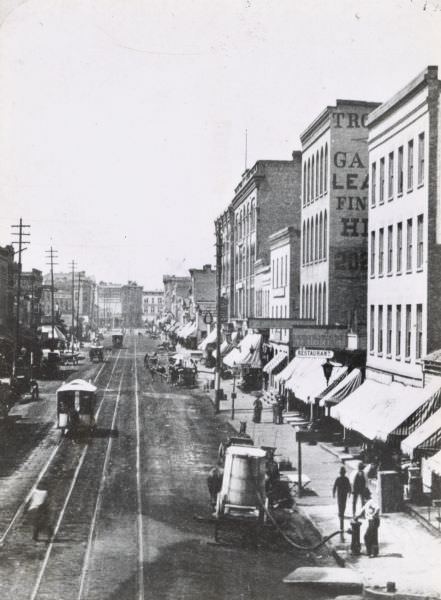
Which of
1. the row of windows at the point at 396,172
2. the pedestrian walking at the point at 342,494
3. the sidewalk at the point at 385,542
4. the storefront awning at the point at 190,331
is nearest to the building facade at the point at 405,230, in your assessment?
the row of windows at the point at 396,172

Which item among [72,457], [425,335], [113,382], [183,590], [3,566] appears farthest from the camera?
[113,382]

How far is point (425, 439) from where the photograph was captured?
2211cm

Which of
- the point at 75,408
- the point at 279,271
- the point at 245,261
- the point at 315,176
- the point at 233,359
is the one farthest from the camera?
the point at 245,261

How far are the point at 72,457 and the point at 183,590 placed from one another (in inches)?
654

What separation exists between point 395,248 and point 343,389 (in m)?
6.03

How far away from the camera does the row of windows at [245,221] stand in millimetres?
72875

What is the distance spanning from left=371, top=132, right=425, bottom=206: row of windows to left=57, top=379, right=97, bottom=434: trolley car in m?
15.0

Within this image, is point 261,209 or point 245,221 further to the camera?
point 245,221

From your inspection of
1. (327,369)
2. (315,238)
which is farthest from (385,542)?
(315,238)

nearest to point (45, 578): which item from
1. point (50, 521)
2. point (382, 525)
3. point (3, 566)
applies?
point (3, 566)

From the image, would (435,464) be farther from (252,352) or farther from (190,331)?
(190,331)

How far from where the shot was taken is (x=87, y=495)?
2420 centimetres

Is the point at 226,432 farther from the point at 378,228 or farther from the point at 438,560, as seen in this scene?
the point at 438,560

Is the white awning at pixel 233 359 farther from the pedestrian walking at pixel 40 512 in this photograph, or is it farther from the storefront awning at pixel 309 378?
the pedestrian walking at pixel 40 512
